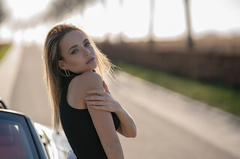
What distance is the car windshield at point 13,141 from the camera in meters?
2.25

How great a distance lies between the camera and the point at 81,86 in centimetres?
174

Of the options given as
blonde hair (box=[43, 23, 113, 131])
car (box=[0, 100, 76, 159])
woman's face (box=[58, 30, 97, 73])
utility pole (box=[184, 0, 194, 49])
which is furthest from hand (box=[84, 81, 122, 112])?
utility pole (box=[184, 0, 194, 49])

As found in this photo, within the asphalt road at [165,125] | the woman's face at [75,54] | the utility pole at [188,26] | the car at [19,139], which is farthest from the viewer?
the utility pole at [188,26]

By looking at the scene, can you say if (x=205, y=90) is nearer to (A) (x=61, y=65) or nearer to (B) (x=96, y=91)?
(A) (x=61, y=65)

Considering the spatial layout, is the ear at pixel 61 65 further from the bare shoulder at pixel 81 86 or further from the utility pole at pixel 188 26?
the utility pole at pixel 188 26

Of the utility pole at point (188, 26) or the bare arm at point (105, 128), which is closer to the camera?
the bare arm at point (105, 128)

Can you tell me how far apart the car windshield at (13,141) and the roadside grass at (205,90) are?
7694mm

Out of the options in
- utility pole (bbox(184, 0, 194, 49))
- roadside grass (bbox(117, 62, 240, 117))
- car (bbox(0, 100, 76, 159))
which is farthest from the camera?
utility pole (bbox(184, 0, 194, 49))

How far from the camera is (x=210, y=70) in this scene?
14.0 meters

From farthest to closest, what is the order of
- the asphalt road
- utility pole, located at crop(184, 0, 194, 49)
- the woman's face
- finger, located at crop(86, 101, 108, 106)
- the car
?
utility pole, located at crop(184, 0, 194, 49) < the asphalt road < the car < the woman's face < finger, located at crop(86, 101, 108, 106)

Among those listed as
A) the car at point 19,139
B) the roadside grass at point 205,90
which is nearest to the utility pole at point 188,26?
the roadside grass at point 205,90

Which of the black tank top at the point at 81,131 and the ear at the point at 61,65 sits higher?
the ear at the point at 61,65

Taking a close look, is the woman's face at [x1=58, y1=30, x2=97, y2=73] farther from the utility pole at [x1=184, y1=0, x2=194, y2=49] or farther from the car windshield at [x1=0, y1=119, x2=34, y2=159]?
the utility pole at [x1=184, y1=0, x2=194, y2=49]

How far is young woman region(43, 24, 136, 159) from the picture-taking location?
5.64 ft
